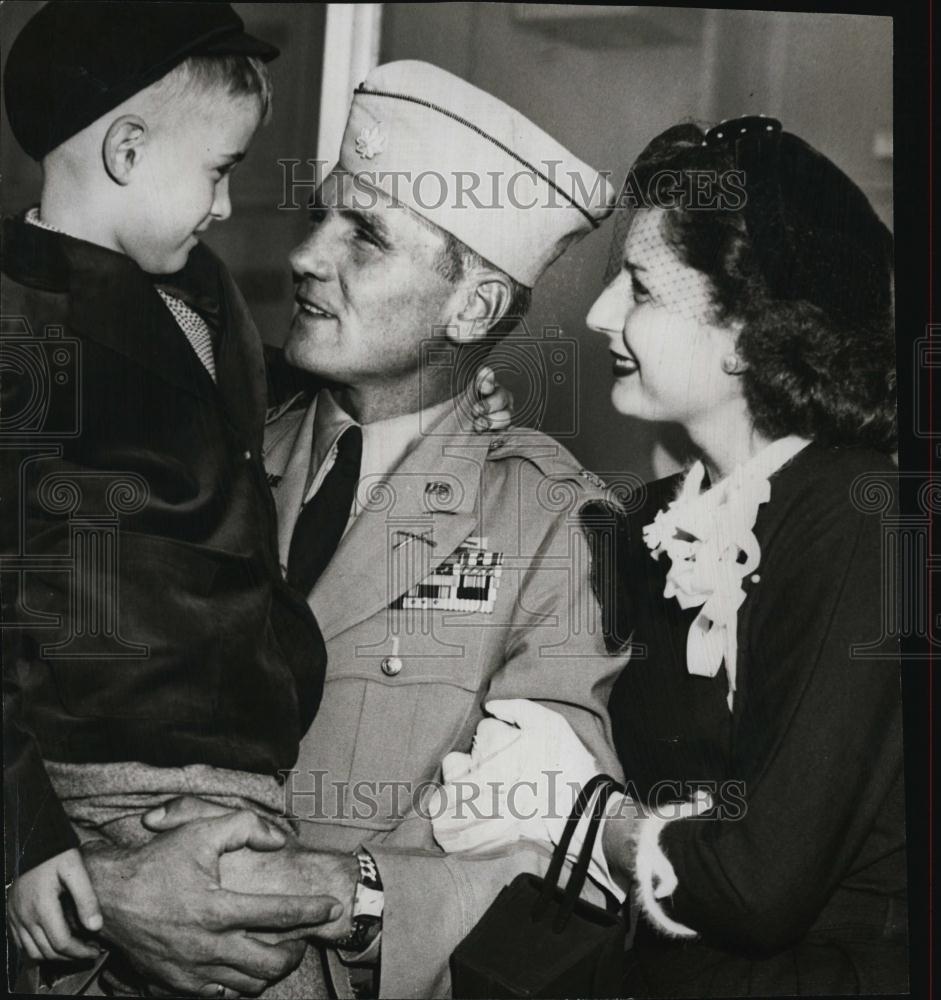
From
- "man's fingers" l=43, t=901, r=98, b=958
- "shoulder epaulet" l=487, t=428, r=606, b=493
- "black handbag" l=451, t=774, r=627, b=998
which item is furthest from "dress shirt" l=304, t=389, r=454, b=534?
"man's fingers" l=43, t=901, r=98, b=958

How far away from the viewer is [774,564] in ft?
7.27

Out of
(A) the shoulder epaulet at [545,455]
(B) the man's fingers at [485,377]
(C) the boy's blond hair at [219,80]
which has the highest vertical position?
(C) the boy's blond hair at [219,80]

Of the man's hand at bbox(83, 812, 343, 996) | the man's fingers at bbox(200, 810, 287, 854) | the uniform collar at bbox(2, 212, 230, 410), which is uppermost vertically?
the uniform collar at bbox(2, 212, 230, 410)

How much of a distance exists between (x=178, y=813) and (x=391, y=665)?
0.42m

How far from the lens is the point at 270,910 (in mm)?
2154

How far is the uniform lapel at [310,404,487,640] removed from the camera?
221 centimetres

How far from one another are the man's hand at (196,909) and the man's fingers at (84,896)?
1 cm

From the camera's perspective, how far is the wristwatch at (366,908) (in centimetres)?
217

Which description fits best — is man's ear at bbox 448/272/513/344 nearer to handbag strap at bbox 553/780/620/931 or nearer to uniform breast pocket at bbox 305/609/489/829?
uniform breast pocket at bbox 305/609/489/829

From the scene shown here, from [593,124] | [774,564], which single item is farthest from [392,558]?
[593,124]

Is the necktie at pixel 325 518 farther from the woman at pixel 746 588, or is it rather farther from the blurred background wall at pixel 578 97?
the woman at pixel 746 588

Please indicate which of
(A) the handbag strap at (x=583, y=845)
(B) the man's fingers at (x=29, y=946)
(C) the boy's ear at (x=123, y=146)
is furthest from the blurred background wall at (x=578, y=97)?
(B) the man's fingers at (x=29, y=946)

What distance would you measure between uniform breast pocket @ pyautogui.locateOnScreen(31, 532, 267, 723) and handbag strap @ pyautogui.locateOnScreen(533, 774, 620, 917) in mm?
605

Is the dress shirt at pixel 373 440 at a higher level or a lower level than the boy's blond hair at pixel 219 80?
lower
